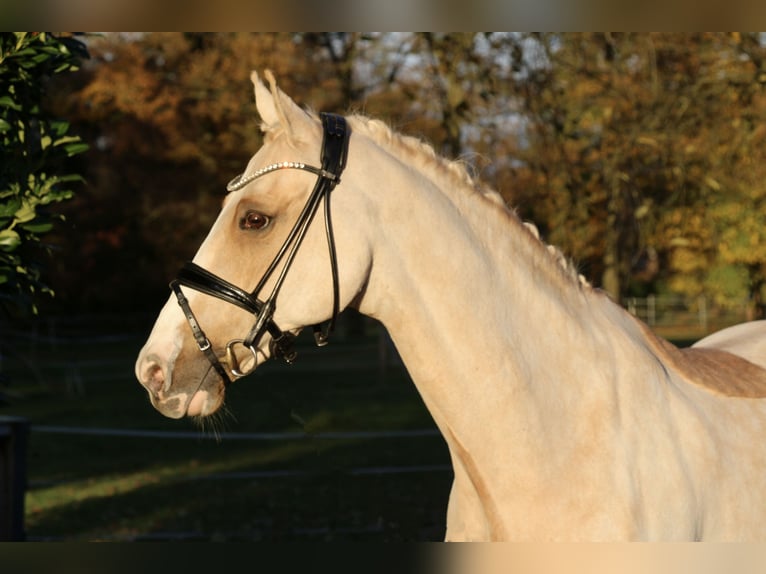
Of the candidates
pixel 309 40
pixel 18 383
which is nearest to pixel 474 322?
pixel 309 40

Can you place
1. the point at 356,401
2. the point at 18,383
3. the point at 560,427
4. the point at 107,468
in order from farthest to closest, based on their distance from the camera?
1. the point at 18,383
2. the point at 356,401
3. the point at 107,468
4. the point at 560,427

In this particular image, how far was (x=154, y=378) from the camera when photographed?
259 cm

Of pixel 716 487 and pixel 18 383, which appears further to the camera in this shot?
pixel 18 383

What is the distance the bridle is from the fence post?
4.86 meters

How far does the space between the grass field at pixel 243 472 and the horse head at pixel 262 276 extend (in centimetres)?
59

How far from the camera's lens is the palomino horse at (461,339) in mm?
2604

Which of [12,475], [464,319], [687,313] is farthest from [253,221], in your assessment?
[687,313]

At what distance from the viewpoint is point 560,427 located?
2.67 metres

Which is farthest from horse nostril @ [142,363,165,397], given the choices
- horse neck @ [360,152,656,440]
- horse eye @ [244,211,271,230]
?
horse neck @ [360,152,656,440]

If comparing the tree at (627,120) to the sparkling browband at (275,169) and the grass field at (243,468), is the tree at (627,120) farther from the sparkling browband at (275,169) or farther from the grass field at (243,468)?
the sparkling browband at (275,169)

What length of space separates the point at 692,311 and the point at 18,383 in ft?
108

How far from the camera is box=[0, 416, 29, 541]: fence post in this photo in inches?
266
